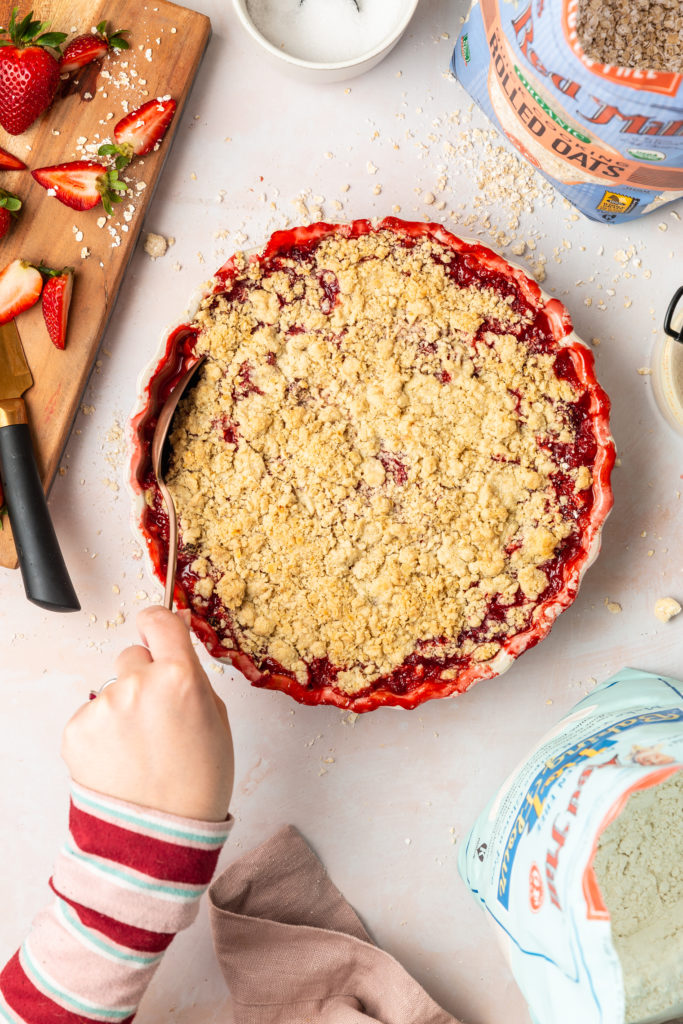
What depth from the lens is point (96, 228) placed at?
1289 millimetres

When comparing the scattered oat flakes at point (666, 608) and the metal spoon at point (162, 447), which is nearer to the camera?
the metal spoon at point (162, 447)

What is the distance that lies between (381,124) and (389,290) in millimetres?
369

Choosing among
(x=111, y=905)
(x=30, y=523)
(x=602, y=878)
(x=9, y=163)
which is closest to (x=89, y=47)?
(x=9, y=163)

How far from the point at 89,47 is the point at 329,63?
38 cm

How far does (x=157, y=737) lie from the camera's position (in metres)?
1.04

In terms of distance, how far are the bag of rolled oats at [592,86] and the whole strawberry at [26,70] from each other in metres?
0.66

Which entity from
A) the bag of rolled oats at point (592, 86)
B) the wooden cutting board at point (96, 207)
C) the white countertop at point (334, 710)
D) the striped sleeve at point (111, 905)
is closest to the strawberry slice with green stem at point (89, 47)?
the wooden cutting board at point (96, 207)

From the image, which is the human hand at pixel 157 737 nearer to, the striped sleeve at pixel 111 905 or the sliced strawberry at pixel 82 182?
the striped sleeve at pixel 111 905

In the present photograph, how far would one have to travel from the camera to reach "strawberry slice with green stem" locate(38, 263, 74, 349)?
126 centimetres

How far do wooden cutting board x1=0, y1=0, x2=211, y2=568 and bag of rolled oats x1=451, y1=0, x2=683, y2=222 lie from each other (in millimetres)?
493

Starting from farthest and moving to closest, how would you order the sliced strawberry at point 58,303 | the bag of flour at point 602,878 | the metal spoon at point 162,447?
the sliced strawberry at point 58,303 → the metal spoon at point 162,447 → the bag of flour at point 602,878

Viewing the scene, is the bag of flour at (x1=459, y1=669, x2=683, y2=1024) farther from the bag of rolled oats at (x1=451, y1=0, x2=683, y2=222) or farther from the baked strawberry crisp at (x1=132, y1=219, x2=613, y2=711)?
the bag of rolled oats at (x1=451, y1=0, x2=683, y2=222)

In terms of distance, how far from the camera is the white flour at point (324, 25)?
50.6 inches

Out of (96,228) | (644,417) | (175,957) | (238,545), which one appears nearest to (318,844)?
(175,957)
